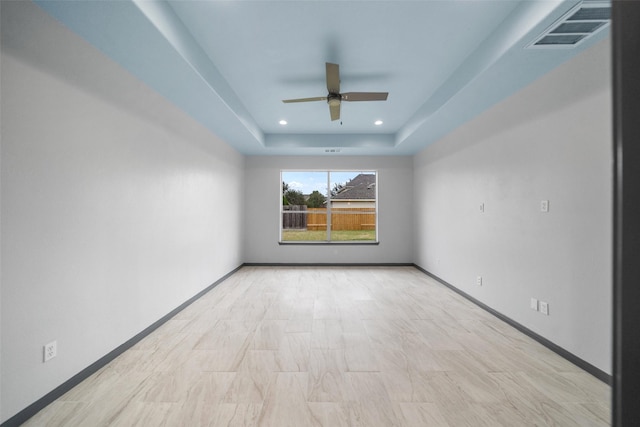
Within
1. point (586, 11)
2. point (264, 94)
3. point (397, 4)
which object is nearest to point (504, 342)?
point (586, 11)

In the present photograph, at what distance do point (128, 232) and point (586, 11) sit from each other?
3897 millimetres

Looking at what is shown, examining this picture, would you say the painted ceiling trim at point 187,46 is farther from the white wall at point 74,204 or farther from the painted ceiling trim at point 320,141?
the painted ceiling trim at point 320,141

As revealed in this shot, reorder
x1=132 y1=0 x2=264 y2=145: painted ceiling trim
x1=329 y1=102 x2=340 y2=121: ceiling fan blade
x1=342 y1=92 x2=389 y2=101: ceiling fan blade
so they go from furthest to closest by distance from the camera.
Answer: x1=329 y1=102 x2=340 y2=121: ceiling fan blade
x1=342 y1=92 x2=389 y2=101: ceiling fan blade
x1=132 y1=0 x2=264 y2=145: painted ceiling trim

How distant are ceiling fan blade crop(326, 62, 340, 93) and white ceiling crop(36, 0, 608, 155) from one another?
221 mm

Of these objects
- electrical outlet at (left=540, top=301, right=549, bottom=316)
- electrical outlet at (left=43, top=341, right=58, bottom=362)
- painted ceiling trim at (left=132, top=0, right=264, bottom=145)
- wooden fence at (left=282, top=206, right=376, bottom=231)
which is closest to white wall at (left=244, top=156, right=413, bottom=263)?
wooden fence at (left=282, top=206, right=376, bottom=231)

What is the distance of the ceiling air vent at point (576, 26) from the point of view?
1779 mm

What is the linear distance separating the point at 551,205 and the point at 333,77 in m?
2.42

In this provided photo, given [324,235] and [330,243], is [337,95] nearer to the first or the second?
[330,243]

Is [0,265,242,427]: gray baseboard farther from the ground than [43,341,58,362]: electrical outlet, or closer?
closer

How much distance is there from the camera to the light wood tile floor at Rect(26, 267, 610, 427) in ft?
5.48

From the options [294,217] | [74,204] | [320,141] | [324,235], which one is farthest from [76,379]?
[324,235]

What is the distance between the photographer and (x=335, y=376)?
2.06 meters

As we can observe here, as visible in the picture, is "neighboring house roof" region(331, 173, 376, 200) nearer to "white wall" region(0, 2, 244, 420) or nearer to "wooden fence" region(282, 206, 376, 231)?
"wooden fence" region(282, 206, 376, 231)

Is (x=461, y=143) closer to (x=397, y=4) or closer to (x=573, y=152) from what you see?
(x=573, y=152)
